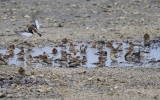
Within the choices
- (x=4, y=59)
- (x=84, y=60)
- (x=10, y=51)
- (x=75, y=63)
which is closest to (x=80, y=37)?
(x=10, y=51)

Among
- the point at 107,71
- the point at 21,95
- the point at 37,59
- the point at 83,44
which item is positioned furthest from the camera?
the point at 83,44

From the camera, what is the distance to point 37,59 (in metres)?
11.7

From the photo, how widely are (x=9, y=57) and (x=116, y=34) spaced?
3555mm

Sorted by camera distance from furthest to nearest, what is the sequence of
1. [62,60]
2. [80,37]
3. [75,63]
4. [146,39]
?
[80,37] → [146,39] → [62,60] → [75,63]

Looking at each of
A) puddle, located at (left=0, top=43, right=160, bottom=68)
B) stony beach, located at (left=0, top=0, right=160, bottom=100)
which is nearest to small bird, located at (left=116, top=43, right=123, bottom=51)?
puddle, located at (left=0, top=43, right=160, bottom=68)

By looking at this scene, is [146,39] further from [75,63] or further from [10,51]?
[10,51]

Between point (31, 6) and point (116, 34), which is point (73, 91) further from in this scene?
point (31, 6)

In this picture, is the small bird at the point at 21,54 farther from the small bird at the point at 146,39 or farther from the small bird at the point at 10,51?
the small bird at the point at 146,39

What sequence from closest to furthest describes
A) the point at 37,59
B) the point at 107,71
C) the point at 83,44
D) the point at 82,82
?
the point at 82,82, the point at 107,71, the point at 37,59, the point at 83,44

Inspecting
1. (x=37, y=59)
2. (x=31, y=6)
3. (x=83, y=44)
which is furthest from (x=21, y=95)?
(x=31, y=6)

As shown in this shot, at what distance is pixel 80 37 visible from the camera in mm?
14398

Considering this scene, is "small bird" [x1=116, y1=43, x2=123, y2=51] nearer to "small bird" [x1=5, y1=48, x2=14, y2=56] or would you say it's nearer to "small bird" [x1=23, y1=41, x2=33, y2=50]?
"small bird" [x1=23, y1=41, x2=33, y2=50]

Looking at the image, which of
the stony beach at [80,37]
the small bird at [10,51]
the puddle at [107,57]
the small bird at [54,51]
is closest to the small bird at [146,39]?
the puddle at [107,57]

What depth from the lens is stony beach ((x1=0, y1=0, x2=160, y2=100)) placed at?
886cm
